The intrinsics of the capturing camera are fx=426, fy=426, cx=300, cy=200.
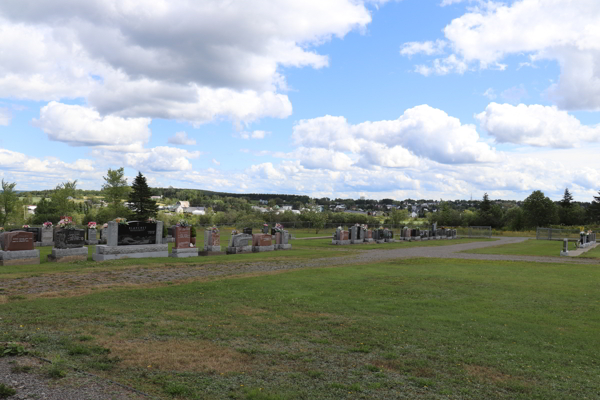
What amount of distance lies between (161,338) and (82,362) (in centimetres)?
153

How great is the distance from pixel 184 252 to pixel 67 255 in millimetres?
5569

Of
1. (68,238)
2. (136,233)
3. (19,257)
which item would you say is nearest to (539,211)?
(136,233)

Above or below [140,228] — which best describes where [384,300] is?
below

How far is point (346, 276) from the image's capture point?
53.3 ft

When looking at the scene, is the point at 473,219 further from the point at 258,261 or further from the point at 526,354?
the point at 526,354

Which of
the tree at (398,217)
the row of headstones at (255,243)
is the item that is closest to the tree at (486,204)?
the tree at (398,217)

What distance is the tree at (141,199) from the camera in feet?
203

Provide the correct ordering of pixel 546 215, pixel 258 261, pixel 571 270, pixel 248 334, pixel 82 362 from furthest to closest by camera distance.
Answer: pixel 546 215, pixel 258 261, pixel 571 270, pixel 248 334, pixel 82 362

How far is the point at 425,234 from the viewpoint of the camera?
50469 millimetres

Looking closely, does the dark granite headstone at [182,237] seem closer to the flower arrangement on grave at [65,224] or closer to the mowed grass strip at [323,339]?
the flower arrangement on grave at [65,224]

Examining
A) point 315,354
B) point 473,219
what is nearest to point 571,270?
point 315,354

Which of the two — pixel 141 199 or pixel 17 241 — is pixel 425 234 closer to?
pixel 141 199

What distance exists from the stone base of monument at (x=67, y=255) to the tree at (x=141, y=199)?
42965 millimetres

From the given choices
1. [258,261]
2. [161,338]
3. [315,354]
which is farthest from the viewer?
[258,261]
